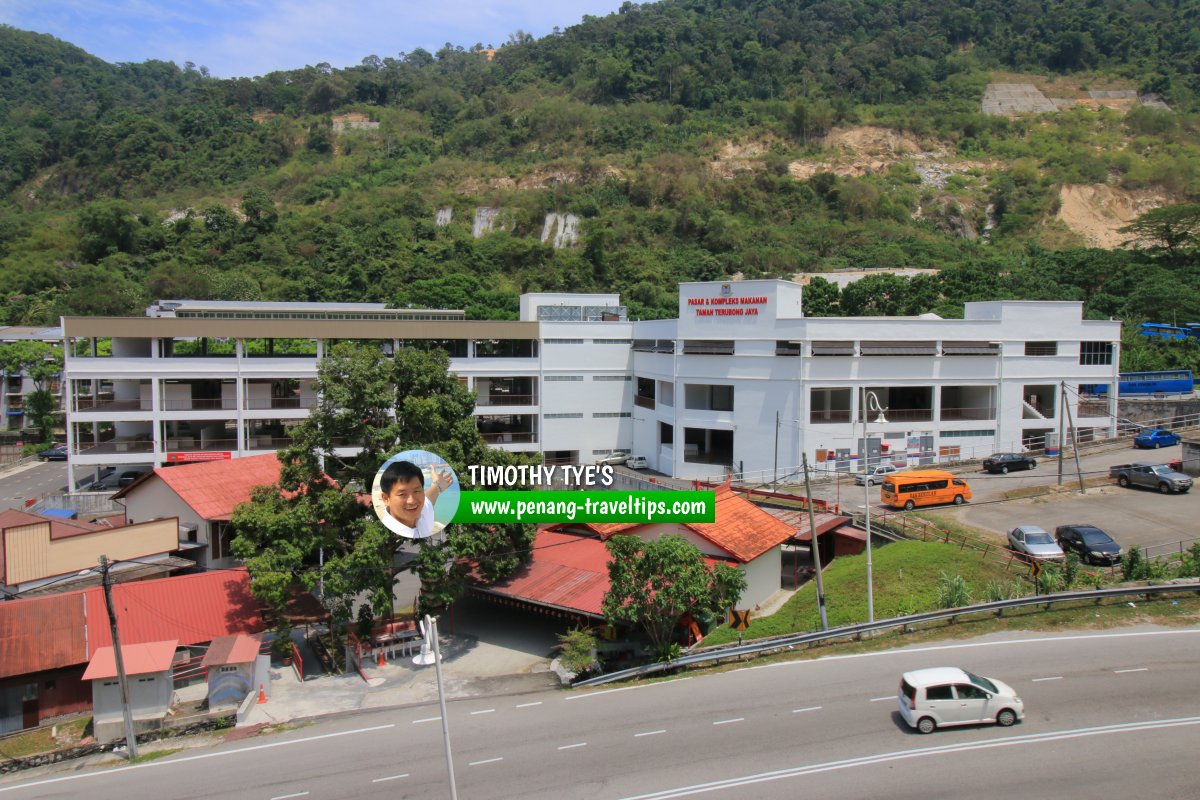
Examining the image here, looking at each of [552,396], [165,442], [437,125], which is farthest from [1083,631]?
[437,125]

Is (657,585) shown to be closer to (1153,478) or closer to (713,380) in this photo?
(713,380)

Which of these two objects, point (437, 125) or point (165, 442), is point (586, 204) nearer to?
point (437, 125)

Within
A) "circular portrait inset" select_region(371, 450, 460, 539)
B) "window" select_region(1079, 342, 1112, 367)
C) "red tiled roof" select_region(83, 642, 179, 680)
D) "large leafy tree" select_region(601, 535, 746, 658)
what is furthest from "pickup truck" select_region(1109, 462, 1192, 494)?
"red tiled roof" select_region(83, 642, 179, 680)

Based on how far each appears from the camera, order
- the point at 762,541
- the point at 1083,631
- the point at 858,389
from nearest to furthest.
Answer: the point at 1083,631 → the point at 762,541 → the point at 858,389

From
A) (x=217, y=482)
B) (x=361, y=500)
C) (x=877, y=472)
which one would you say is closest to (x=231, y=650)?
(x=361, y=500)

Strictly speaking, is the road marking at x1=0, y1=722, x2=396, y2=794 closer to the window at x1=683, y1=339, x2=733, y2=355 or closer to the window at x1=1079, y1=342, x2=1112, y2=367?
the window at x1=683, y1=339, x2=733, y2=355

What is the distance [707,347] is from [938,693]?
32.8 meters

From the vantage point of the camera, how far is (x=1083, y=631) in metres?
21.6

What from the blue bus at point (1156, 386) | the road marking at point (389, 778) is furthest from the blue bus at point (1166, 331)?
the road marking at point (389, 778)

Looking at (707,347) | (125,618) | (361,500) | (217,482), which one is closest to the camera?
(125,618)

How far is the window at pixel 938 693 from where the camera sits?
16594 millimetres

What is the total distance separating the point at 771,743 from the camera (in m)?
16.7

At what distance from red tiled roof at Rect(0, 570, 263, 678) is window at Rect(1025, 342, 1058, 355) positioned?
→ 43.5 metres

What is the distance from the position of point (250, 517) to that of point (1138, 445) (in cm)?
4683
